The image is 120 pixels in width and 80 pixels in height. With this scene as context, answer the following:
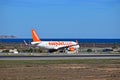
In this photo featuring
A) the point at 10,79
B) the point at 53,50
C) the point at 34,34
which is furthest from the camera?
the point at 34,34

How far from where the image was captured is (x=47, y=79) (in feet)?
102

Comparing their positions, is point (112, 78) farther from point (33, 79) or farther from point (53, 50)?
point (53, 50)

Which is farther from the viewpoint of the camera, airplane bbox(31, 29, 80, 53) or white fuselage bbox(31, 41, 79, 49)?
white fuselage bbox(31, 41, 79, 49)

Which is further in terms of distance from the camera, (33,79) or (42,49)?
(42,49)

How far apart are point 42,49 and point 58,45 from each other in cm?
538

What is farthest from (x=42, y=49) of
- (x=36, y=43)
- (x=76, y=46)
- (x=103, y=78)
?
(x=103, y=78)

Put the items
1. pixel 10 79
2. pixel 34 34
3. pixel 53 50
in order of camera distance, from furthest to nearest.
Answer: pixel 34 34
pixel 53 50
pixel 10 79

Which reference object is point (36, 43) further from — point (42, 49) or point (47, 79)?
point (47, 79)

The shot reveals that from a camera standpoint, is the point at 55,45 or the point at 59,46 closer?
the point at 59,46

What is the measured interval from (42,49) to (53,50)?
4.46 metres

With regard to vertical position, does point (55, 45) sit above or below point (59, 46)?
above

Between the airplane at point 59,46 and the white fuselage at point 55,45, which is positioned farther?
the white fuselage at point 55,45

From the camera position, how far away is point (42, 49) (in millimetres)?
106812

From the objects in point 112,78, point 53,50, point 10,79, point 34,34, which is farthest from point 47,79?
point 34,34
